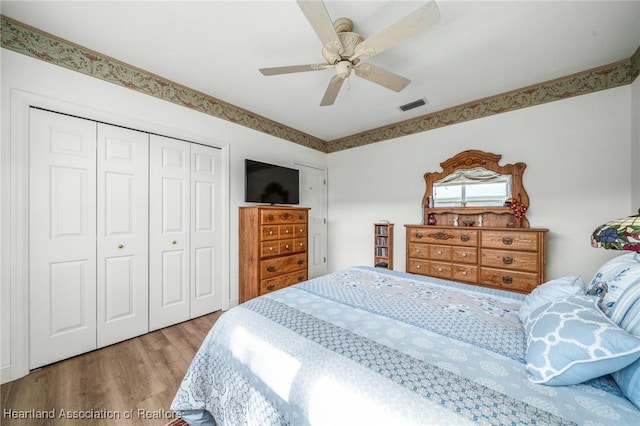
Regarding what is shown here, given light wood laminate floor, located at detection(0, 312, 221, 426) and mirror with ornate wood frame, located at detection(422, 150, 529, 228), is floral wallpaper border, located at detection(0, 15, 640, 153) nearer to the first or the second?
mirror with ornate wood frame, located at detection(422, 150, 529, 228)

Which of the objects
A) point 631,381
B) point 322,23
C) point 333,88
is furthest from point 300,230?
point 631,381

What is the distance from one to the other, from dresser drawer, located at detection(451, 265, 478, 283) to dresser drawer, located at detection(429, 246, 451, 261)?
0.49 feet

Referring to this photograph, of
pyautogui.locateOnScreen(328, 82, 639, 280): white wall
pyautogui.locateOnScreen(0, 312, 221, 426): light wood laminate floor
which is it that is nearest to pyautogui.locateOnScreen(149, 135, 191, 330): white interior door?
pyautogui.locateOnScreen(0, 312, 221, 426): light wood laminate floor

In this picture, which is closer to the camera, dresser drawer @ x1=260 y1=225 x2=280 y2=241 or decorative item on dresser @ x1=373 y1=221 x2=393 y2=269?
dresser drawer @ x1=260 y1=225 x2=280 y2=241

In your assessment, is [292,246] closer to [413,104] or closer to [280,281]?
[280,281]

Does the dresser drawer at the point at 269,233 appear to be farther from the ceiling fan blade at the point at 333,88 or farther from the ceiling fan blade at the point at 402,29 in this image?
the ceiling fan blade at the point at 402,29

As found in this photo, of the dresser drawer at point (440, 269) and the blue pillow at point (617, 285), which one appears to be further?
the dresser drawer at point (440, 269)

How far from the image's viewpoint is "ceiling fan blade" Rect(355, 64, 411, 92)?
1.77 metres

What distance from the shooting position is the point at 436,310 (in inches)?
53.5

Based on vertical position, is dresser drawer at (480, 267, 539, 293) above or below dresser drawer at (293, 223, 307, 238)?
below

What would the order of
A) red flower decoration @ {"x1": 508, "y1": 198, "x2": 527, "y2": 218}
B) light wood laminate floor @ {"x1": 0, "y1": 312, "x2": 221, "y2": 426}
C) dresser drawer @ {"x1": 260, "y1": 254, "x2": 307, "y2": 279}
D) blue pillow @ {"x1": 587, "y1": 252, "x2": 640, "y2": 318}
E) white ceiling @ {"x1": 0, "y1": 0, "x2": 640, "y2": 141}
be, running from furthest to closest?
dresser drawer @ {"x1": 260, "y1": 254, "x2": 307, "y2": 279}, red flower decoration @ {"x1": 508, "y1": 198, "x2": 527, "y2": 218}, white ceiling @ {"x1": 0, "y1": 0, "x2": 640, "y2": 141}, light wood laminate floor @ {"x1": 0, "y1": 312, "x2": 221, "y2": 426}, blue pillow @ {"x1": 587, "y1": 252, "x2": 640, "y2": 318}

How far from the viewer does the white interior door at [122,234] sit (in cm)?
218

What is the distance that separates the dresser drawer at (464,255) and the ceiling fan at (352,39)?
1945 mm

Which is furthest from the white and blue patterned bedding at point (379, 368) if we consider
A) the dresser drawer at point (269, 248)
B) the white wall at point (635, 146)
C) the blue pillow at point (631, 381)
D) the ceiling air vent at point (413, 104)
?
the ceiling air vent at point (413, 104)
